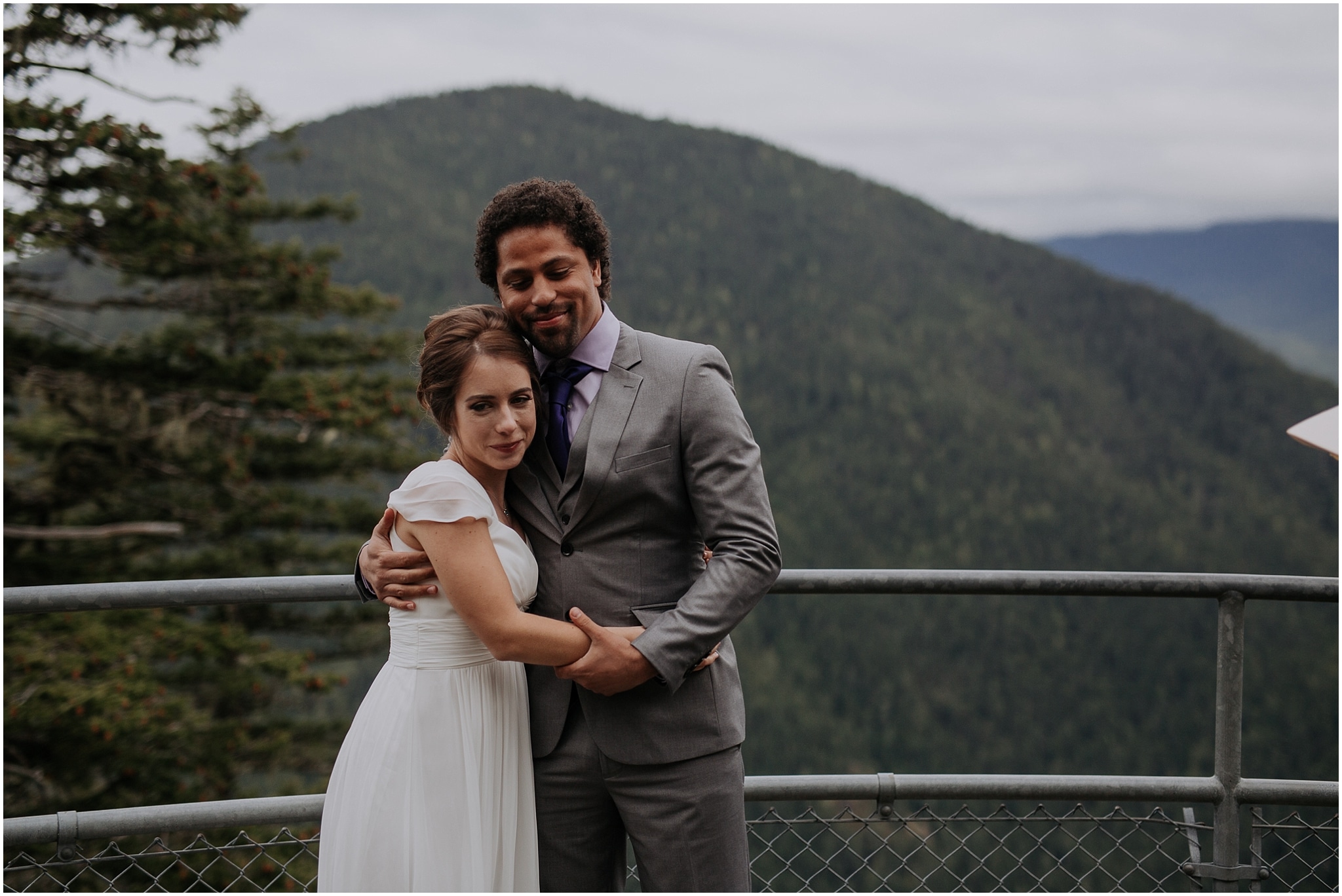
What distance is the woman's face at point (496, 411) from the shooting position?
69.0 inches

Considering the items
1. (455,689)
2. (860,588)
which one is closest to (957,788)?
(860,588)

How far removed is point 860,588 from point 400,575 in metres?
0.96

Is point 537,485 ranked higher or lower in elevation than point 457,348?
lower

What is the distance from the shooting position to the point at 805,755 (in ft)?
141

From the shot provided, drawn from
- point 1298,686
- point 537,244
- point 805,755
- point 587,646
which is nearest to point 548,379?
point 537,244

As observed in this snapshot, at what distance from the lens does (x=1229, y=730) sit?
222cm

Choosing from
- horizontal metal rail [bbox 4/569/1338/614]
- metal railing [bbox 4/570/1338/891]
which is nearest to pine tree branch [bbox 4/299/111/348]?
metal railing [bbox 4/570/1338/891]

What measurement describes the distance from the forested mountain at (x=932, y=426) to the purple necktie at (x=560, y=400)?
39.2m

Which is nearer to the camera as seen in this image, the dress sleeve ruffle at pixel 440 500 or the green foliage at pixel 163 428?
the dress sleeve ruffle at pixel 440 500

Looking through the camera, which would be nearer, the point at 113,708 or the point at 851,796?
the point at 851,796

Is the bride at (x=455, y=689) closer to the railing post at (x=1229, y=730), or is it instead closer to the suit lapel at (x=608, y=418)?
the suit lapel at (x=608, y=418)

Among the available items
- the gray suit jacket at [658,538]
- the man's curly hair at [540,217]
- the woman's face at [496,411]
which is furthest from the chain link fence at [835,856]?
the man's curly hair at [540,217]

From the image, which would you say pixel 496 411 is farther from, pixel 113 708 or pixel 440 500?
pixel 113 708

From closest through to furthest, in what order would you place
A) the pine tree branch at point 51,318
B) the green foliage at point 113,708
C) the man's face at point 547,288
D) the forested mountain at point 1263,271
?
the man's face at point 547,288, the green foliage at point 113,708, the pine tree branch at point 51,318, the forested mountain at point 1263,271
